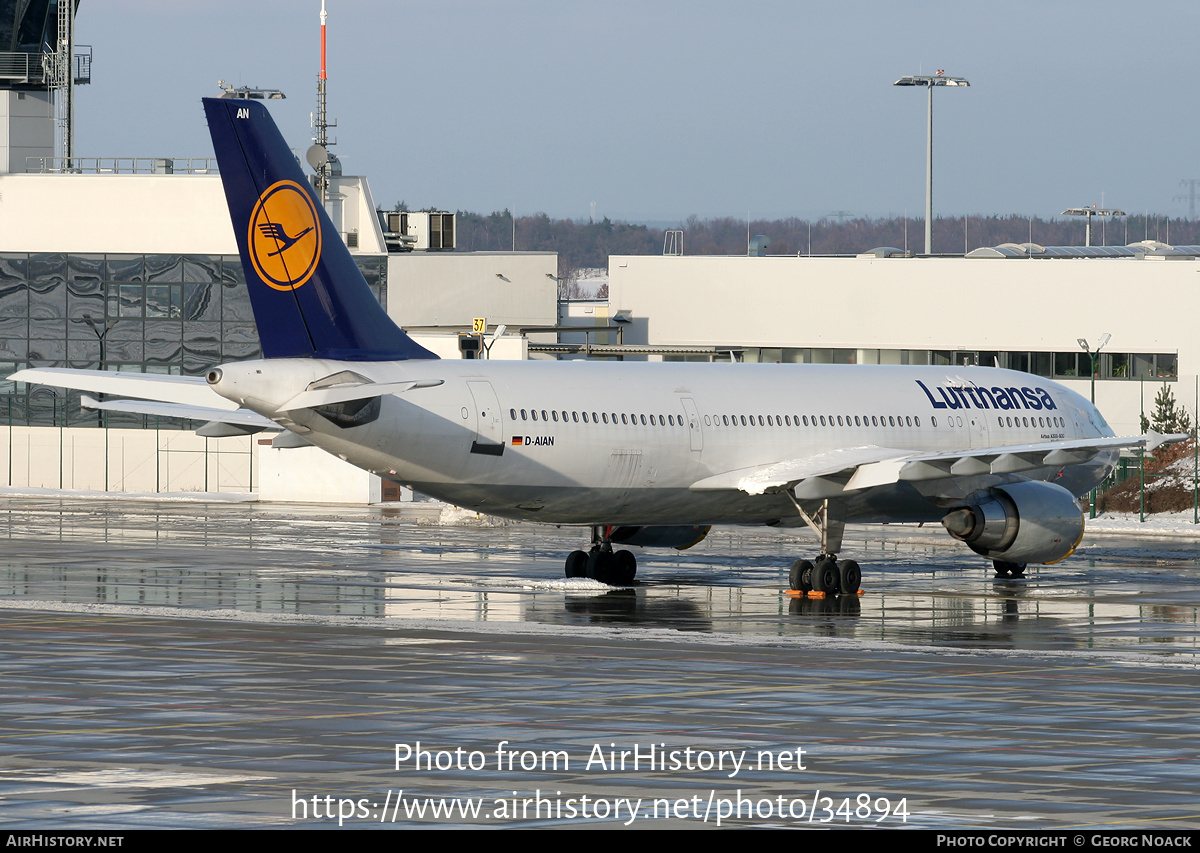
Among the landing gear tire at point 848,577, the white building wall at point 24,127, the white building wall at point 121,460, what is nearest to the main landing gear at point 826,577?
the landing gear tire at point 848,577

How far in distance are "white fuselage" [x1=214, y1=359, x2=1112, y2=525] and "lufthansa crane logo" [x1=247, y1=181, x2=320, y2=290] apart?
1.55 m

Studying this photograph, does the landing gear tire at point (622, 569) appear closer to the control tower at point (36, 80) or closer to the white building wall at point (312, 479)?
the white building wall at point (312, 479)

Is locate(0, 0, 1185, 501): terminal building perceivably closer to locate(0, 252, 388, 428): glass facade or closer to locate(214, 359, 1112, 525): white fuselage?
locate(0, 252, 388, 428): glass facade

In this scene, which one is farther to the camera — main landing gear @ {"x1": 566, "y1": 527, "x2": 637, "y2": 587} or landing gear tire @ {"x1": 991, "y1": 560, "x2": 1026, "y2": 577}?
landing gear tire @ {"x1": 991, "y1": 560, "x2": 1026, "y2": 577}

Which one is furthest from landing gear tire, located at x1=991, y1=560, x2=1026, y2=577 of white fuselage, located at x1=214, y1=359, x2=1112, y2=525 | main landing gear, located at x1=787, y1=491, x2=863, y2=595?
main landing gear, located at x1=787, y1=491, x2=863, y2=595

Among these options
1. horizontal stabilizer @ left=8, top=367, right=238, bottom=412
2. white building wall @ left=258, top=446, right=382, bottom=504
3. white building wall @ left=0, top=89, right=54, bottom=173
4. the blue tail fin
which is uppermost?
white building wall @ left=0, top=89, right=54, bottom=173

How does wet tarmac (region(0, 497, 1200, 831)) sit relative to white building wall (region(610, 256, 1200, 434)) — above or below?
below

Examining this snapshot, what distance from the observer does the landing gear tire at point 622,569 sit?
36375 mm

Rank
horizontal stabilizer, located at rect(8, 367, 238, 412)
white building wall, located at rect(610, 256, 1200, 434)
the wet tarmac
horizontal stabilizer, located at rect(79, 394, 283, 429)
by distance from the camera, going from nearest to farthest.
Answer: the wet tarmac < horizontal stabilizer, located at rect(8, 367, 238, 412) < horizontal stabilizer, located at rect(79, 394, 283, 429) < white building wall, located at rect(610, 256, 1200, 434)

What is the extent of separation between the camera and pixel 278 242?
3083cm

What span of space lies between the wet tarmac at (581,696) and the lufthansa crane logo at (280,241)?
5.59m

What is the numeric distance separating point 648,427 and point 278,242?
7.89m

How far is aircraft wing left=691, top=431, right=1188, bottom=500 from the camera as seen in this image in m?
34.4

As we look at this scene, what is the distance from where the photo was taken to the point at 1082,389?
76.9 metres
